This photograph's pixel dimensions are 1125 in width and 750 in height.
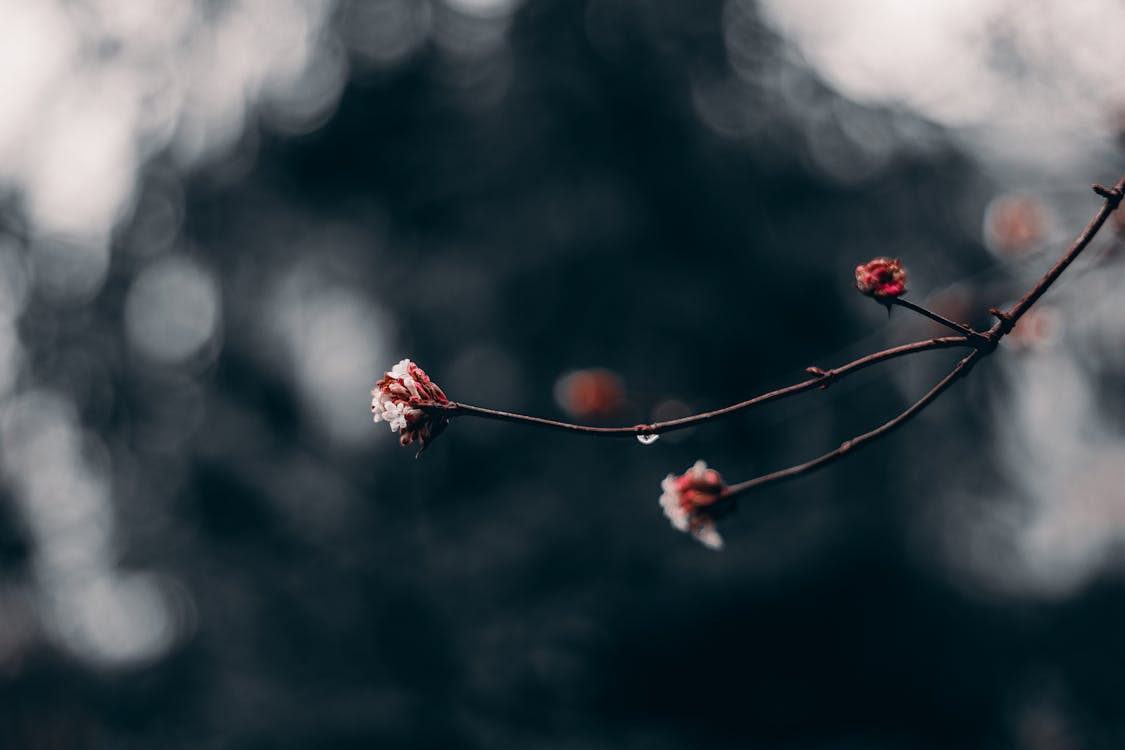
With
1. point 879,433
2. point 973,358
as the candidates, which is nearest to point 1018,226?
point 973,358

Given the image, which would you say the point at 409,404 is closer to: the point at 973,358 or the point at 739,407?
the point at 739,407

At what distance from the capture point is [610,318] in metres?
6.26

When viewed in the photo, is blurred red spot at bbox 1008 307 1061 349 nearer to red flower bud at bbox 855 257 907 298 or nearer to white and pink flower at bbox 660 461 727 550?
red flower bud at bbox 855 257 907 298

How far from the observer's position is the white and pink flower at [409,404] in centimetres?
107

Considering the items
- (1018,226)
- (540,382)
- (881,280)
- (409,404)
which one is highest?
(540,382)

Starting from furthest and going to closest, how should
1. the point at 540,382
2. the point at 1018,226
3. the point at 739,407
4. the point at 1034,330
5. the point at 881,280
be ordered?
the point at 540,382 → the point at 1018,226 → the point at 1034,330 → the point at 881,280 → the point at 739,407

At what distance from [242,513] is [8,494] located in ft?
9.60

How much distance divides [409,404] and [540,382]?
17.1 ft

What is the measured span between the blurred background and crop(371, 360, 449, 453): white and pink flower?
470 cm

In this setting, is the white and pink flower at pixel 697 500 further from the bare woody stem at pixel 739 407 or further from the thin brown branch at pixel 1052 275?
the thin brown branch at pixel 1052 275

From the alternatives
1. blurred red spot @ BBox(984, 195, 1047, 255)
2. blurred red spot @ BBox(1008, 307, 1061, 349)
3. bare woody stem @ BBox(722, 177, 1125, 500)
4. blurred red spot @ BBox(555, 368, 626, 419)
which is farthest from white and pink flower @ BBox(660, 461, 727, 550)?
blurred red spot @ BBox(984, 195, 1047, 255)

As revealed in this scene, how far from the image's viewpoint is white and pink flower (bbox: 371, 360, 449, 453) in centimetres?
107

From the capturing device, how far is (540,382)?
6.29 meters

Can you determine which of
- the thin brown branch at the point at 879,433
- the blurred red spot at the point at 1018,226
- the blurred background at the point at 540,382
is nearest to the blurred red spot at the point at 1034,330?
the blurred red spot at the point at 1018,226
